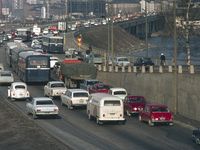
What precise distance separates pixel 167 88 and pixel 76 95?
6.56m

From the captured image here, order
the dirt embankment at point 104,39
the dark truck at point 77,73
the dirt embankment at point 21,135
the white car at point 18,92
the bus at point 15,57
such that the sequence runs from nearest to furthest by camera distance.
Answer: the dirt embankment at point 21,135
the white car at point 18,92
the dark truck at point 77,73
the bus at point 15,57
the dirt embankment at point 104,39

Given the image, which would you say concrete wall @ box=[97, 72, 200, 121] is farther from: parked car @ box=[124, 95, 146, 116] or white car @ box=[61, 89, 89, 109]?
white car @ box=[61, 89, 89, 109]

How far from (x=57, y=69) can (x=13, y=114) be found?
25.3 metres

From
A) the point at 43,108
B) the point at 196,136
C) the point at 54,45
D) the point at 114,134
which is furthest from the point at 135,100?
the point at 54,45

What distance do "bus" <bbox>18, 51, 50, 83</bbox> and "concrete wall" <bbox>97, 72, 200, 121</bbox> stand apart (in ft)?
21.6

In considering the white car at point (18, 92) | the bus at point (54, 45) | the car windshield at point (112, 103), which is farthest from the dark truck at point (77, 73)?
the bus at point (54, 45)

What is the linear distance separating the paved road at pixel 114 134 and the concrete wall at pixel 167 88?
11.4ft

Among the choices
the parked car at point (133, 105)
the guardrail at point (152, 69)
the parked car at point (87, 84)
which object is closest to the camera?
the parked car at point (133, 105)

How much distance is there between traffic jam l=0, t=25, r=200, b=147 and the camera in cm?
4241

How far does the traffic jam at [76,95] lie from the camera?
1670 inches

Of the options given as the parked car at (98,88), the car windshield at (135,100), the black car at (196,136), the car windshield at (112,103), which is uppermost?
the car windshield at (112,103)

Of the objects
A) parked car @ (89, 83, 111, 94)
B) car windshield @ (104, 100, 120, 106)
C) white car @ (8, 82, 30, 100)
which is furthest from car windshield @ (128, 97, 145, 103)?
white car @ (8, 82, 30, 100)

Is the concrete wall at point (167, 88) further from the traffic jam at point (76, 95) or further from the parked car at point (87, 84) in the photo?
the parked car at point (87, 84)

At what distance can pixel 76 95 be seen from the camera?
5075cm
